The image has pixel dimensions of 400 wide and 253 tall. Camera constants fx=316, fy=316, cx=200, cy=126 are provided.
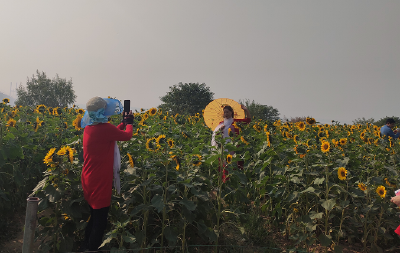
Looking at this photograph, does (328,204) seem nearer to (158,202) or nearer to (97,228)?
(158,202)

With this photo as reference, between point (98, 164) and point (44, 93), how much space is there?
5221 centimetres

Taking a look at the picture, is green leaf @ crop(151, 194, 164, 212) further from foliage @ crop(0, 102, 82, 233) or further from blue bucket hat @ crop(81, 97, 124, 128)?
foliage @ crop(0, 102, 82, 233)

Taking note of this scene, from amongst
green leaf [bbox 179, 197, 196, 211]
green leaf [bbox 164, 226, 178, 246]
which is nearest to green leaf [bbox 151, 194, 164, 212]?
green leaf [bbox 179, 197, 196, 211]

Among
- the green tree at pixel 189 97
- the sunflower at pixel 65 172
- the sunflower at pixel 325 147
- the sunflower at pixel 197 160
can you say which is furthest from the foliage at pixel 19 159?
the green tree at pixel 189 97

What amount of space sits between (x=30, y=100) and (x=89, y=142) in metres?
53.0

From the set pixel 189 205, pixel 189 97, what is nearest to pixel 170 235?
pixel 189 205

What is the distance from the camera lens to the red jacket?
3.04m

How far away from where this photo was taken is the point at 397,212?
355 cm

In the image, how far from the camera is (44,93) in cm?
4944

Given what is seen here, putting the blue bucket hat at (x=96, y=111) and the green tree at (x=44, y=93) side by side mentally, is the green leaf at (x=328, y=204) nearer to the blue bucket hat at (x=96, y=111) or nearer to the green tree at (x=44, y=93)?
the blue bucket hat at (x=96, y=111)

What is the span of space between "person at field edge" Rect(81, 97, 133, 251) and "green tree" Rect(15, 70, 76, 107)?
50.1 m

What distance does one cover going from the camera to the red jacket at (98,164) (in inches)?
120

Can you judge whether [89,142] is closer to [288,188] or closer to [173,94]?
[288,188]

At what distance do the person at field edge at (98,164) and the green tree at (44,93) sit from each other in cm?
5008
